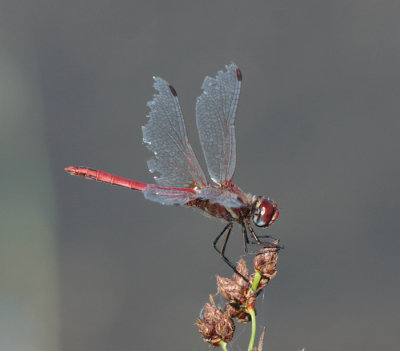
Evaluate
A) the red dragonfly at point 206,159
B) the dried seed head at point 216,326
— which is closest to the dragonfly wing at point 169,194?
the red dragonfly at point 206,159

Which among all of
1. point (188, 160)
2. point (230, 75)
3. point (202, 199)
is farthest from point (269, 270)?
point (230, 75)

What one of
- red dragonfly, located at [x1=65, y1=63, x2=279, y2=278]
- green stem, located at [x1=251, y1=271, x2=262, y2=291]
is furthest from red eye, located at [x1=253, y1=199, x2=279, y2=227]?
green stem, located at [x1=251, y1=271, x2=262, y2=291]

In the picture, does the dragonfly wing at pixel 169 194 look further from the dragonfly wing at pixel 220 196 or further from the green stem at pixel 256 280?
the green stem at pixel 256 280

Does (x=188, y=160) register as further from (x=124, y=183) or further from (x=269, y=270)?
(x=269, y=270)

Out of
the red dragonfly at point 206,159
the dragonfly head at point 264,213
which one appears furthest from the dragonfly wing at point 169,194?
the dragonfly head at point 264,213

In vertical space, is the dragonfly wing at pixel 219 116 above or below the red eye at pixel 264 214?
above

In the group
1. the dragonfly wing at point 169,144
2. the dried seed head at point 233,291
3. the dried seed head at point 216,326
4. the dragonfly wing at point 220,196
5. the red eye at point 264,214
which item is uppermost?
the dragonfly wing at point 169,144

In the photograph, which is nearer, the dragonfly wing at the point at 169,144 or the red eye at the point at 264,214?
the red eye at the point at 264,214
